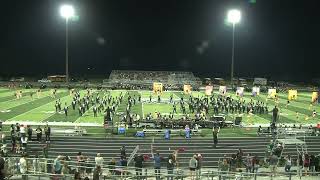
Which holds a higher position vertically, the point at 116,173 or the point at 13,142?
the point at 116,173

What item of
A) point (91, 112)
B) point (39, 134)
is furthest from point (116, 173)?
point (91, 112)

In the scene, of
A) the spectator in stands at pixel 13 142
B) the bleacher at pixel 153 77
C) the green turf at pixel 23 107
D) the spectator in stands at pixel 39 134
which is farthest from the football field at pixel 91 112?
the bleacher at pixel 153 77

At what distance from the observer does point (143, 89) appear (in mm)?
72500

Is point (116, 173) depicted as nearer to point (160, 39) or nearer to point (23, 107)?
point (23, 107)

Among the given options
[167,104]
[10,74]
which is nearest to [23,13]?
[10,74]

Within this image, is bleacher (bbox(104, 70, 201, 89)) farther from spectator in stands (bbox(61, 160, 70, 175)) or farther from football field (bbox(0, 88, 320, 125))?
spectator in stands (bbox(61, 160, 70, 175))

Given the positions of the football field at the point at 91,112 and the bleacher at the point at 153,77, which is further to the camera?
the bleacher at the point at 153,77

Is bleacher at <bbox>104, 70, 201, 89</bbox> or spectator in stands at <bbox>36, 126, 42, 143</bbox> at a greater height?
bleacher at <bbox>104, 70, 201, 89</bbox>

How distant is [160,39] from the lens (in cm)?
9306

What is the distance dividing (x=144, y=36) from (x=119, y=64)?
7726 mm

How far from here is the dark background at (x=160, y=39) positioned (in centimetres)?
8731

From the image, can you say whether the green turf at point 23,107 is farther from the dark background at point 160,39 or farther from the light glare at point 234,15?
the dark background at point 160,39

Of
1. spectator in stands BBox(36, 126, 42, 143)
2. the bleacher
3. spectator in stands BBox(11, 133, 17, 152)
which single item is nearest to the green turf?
spectator in stands BBox(36, 126, 42, 143)

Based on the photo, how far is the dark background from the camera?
87312mm
